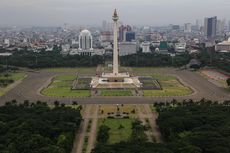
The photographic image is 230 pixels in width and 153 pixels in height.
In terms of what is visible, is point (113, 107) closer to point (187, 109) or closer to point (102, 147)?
point (187, 109)

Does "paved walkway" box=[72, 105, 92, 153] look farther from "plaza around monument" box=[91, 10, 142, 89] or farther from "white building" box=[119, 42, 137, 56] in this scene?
"white building" box=[119, 42, 137, 56]

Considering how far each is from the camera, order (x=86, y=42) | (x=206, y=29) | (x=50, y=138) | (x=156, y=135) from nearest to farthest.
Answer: (x=50, y=138) < (x=156, y=135) < (x=86, y=42) < (x=206, y=29)

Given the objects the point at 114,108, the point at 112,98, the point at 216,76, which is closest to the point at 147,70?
the point at 216,76

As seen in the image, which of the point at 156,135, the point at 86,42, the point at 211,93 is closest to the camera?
the point at 156,135

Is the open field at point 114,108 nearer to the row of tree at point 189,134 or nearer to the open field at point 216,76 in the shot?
the row of tree at point 189,134

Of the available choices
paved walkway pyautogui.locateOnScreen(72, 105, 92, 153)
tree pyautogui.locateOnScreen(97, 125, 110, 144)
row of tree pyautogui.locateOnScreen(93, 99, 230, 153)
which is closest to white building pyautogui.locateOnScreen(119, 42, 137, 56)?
paved walkway pyautogui.locateOnScreen(72, 105, 92, 153)

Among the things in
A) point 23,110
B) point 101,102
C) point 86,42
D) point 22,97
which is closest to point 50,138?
point 23,110

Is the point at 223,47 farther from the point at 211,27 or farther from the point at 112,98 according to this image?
the point at 112,98
